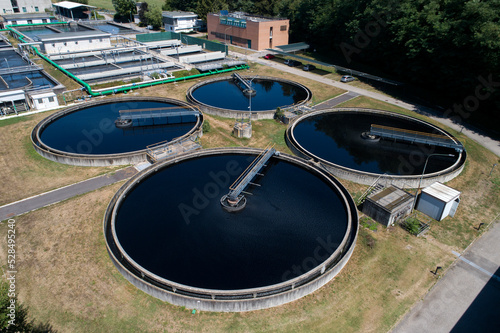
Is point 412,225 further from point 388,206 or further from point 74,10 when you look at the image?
point 74,10

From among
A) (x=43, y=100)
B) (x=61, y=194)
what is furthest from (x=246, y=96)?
(x=61, y=194)

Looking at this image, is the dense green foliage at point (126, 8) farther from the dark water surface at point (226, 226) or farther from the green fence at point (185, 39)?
the dark water surface at point (226, 226)

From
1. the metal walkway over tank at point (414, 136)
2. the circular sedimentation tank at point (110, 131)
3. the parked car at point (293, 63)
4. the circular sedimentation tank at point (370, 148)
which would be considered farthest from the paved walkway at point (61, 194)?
the parked car at point (293, 63)

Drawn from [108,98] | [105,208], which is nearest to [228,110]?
[108,98]

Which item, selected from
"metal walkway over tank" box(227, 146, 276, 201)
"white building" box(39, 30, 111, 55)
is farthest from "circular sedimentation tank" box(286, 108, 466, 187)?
"white building" box(39, 30, 111, 55)

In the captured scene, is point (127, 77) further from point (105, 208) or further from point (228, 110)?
point (105, 208)
